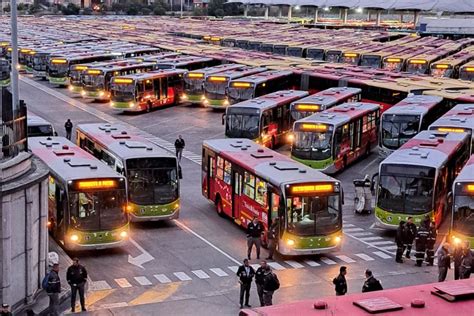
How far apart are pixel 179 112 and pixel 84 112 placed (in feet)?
21.8

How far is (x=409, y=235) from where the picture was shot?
29.0 meters

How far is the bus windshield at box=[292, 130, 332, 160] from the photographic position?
136 feet

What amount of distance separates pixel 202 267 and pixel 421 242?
22.4ft

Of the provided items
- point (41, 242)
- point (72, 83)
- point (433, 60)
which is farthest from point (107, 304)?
point (433, 60)

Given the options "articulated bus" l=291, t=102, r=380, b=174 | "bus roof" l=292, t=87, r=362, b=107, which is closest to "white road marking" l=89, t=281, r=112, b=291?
"articulated bus" l=291, t=102, r=380, b=174

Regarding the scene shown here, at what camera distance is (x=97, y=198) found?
28.4 metres

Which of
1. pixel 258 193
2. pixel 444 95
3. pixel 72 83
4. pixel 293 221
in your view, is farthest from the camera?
pixel 72 83

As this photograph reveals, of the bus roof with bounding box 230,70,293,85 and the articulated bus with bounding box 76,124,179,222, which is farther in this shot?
the bus roof with bounding box 230,70,293,85

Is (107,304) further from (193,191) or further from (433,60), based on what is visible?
(433,60)

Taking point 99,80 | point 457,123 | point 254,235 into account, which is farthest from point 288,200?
point 99,80

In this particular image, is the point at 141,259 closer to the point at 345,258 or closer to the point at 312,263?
the point at 312,263

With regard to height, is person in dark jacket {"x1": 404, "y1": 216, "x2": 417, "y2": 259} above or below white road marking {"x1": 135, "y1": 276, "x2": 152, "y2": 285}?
above

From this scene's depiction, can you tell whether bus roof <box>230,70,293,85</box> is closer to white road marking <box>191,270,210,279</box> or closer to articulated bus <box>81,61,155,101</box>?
articulated bus <box>81,61,155,101</box>

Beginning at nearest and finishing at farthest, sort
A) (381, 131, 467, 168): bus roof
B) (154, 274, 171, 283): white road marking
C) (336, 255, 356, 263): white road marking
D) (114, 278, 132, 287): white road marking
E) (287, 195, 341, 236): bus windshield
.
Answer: (114, 278, 132, 287): white road marking
(154, 274, 171, 283): white road marking
(287, 195, 341, 236): bus windshield
(336, 255, 356, 263): white road marking
(381, 131, 467, 168): bus roof
